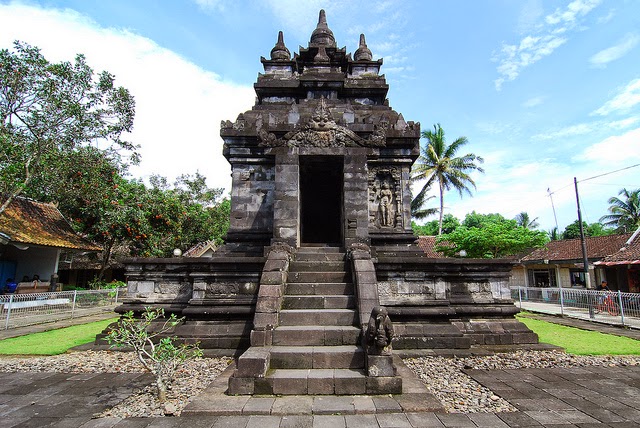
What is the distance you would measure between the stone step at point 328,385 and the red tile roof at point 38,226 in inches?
667

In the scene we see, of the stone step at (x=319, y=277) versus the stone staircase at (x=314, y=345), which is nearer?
the stone staircase at (x=314, y=345)

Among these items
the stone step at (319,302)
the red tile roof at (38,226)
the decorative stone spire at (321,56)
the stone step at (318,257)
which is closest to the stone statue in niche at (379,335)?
the stone step at (319,302)

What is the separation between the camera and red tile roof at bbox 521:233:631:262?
74.6 ft

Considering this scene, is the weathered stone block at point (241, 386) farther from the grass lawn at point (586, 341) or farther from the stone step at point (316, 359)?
the grass lawn at point (586, 341)

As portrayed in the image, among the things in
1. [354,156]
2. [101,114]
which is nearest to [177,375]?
[354,156]

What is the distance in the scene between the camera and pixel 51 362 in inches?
258

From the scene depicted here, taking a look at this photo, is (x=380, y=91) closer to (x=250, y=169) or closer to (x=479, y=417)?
(x=250, y=169)

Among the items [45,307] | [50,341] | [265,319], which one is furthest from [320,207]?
[45,307]

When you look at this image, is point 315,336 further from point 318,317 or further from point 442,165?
point 442,165

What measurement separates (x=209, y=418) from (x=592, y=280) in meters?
29.3

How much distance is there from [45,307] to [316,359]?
43.6 ft

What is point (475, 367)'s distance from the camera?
19.9 feet

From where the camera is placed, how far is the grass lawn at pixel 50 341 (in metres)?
7.66

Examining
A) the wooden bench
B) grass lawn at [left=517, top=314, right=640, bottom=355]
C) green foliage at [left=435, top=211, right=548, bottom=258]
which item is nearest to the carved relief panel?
grass lawn at [left=517, top=314, right=640, bottom=355]
